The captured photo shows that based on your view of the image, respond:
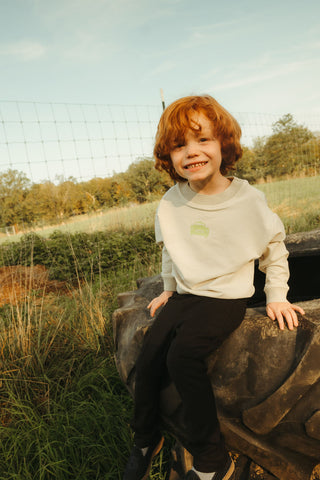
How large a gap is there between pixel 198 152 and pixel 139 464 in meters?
1.28

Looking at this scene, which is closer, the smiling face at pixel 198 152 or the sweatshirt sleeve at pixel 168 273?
the smiling face at pixel 198 152

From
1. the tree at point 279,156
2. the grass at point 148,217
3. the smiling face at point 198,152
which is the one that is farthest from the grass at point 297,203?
the smiling face at point 198,152

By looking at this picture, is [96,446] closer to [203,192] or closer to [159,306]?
[159,306]

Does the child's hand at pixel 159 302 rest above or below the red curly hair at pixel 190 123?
below

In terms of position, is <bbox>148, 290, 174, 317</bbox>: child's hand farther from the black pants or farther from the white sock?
the white sock

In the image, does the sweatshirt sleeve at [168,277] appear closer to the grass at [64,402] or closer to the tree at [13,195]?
the grass at [64,402]

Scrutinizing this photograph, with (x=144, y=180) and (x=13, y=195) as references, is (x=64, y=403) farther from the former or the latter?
(x=144, y=180)

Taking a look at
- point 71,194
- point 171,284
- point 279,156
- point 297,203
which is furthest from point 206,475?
point 279,156

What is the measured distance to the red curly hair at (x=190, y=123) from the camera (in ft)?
4.72

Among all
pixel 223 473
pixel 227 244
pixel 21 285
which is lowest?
pixel 223 473

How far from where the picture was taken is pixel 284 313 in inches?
45.5

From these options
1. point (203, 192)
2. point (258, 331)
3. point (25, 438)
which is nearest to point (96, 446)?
point (25, 438)

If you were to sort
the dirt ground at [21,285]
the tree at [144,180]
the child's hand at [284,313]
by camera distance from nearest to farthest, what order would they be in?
1. the child's hand at [284,313]
2. the dirt ground at [21,285]
3. the tree at [144,180]

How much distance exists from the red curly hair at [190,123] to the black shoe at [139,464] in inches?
49.5
